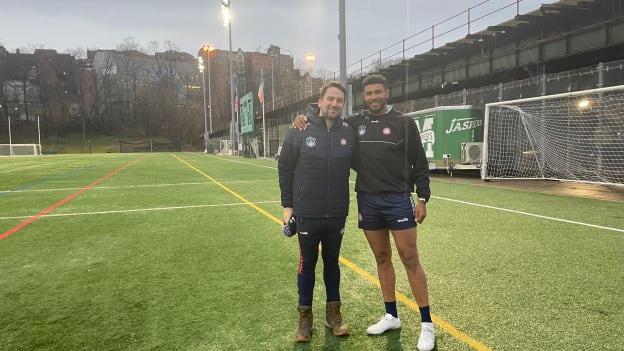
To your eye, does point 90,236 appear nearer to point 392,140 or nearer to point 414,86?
point 392,140

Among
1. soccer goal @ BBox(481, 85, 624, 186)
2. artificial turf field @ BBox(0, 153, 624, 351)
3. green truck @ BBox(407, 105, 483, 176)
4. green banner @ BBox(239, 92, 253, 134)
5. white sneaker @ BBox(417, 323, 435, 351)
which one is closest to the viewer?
white sneaker @ BBox(417, 323, 435, 351)

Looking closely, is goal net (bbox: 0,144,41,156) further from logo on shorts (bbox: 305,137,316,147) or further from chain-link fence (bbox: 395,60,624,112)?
logo on shorts (bbox: 305,137,316,147)

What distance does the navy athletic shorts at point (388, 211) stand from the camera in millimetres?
3306

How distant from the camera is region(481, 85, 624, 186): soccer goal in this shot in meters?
13.8

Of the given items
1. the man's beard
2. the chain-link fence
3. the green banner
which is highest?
the green banner

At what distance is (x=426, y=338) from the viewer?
10.5ft

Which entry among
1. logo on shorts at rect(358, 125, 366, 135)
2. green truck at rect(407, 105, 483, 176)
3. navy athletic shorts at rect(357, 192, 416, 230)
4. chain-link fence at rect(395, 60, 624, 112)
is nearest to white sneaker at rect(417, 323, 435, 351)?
navy athletic shorts at rect(357, 192, 416, 230)

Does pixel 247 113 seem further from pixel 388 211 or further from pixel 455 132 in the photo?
pixel 388 211

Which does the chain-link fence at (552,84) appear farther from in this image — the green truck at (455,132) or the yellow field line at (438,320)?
the yellow field line at (438,320)

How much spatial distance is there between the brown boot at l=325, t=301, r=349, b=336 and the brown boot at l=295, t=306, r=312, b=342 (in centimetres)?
18

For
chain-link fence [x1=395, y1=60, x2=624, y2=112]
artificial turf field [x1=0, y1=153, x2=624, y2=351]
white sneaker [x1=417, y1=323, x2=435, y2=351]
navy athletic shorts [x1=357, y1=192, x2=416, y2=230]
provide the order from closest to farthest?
white sneaker [x1=417, y1=323, x2=435, y2=351] → navy athletic shorts [x1=357, y1=192, x2=416, y2=230] → artificial turf field [x1=0, y1=153, x2=624, y2=351] → chain-link fence [x1=395, y1=60, x2=624, y2=112]

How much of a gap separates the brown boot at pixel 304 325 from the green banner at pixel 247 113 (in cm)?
4270

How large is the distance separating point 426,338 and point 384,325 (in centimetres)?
37

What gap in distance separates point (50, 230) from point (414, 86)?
26.1 m
